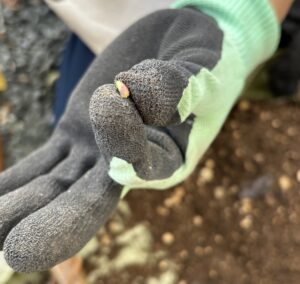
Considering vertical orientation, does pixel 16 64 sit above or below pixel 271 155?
above

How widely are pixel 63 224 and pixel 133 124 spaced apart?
0.13 m

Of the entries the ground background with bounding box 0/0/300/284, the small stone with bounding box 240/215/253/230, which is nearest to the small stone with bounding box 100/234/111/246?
the ground background with bounding box 0/0/300/284

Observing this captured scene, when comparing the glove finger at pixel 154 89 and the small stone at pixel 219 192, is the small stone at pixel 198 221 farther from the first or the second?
the glove finger at pixel 154 89

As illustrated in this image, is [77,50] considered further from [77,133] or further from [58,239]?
[58,239]

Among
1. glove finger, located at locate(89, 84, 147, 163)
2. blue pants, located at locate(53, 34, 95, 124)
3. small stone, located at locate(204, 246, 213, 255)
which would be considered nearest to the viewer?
glove finger, located at locate(89, 84, 147, 163)

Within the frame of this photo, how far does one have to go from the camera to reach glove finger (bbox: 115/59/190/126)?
1.34 ft

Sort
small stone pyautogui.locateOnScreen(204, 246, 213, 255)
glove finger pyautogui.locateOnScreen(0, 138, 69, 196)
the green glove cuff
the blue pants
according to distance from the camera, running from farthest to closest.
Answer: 1. the blue pants
2. small stone pyautogui.locateOnScreen(204, 246, 213, 255)
3. the green glove cuff
4. glove finger pyautogui.locateOnScreen(0, 138, 69, 196)

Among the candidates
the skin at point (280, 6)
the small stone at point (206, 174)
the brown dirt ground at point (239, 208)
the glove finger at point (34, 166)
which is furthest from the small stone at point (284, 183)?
the glove finger at point (34, 166)

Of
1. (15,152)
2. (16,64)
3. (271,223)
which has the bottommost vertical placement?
(271,223)

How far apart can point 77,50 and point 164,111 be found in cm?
52

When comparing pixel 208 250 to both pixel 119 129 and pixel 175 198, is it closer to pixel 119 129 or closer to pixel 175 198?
pixel 175 198

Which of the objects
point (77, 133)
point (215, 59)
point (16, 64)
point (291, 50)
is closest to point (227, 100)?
point (215, 59)

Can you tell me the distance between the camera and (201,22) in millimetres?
625

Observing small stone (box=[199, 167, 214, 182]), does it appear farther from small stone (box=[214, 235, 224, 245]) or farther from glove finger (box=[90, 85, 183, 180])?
glove finger (box=[90, 85, 183, 180])
